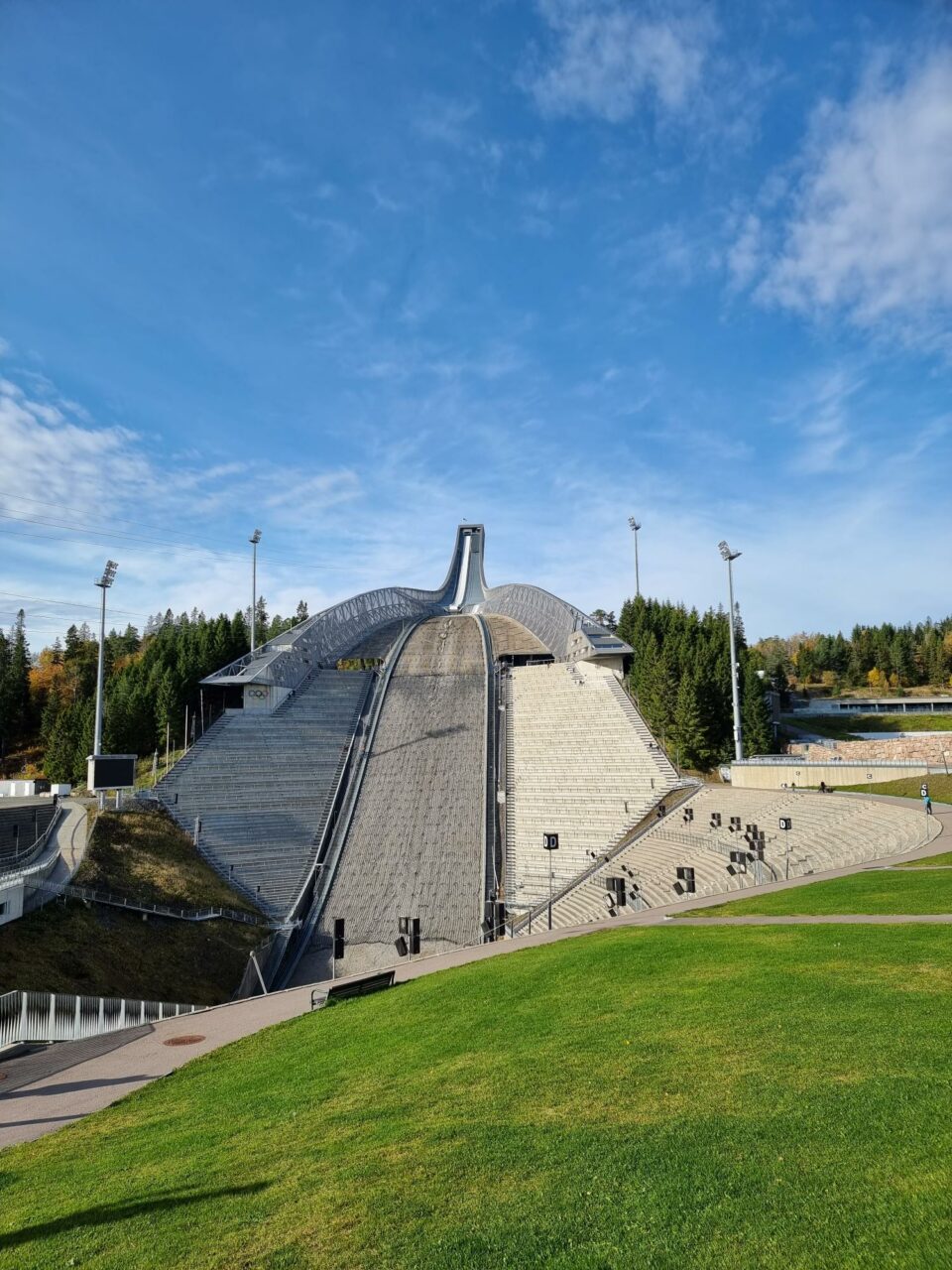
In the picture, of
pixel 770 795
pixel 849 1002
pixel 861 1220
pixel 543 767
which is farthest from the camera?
pixel 543 767

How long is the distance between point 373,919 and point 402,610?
47.1 m

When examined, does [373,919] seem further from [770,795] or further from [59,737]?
[59,737]

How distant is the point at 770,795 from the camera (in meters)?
34.6

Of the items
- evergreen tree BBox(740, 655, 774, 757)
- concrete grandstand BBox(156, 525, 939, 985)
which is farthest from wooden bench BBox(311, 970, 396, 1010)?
evergreen tree BBox(740, 655, 774, 757)

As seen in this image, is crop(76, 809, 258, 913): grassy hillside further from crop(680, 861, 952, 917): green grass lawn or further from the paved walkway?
crop(680, 861, 952, 917): green grass lawn

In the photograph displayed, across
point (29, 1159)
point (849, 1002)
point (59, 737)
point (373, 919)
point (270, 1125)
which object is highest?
point (59, 737)

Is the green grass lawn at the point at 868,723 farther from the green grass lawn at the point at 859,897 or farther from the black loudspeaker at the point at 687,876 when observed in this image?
the green grass lawn at the point at 859,897

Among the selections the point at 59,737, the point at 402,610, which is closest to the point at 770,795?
the point at 402,610

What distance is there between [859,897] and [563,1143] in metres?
13.0

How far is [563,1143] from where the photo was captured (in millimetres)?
5754

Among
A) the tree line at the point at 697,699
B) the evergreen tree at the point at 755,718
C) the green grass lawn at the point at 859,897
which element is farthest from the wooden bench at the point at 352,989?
the evergreen tree at the point at 755,718

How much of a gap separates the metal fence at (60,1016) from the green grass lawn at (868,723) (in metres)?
66.9

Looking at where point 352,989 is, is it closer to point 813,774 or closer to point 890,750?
point 813,774

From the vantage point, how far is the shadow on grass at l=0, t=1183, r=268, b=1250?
5699 mm
